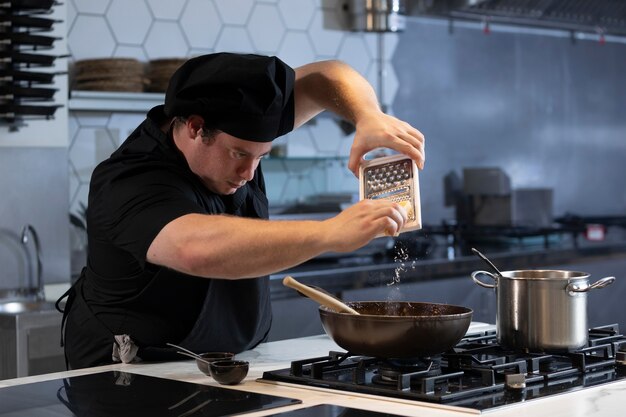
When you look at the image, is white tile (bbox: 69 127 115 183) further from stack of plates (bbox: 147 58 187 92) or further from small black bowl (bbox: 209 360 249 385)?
small black bowl (bbox: 209 360 249 385)

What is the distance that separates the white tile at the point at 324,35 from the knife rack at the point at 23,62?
1611mm

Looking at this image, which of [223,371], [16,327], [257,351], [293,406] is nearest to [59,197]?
[16,327]

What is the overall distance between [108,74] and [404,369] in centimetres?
254

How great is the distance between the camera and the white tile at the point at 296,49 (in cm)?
496

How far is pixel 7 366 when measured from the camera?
3.52m

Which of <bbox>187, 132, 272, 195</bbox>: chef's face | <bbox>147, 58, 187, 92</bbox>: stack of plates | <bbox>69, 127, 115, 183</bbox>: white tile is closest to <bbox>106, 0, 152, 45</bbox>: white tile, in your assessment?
<bbox>147, 58, 187, 92</bbox>: stack of plates

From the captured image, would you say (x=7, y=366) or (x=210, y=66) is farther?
(x=7, y=366)

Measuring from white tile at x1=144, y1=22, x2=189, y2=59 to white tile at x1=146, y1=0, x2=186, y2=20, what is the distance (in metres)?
0.03

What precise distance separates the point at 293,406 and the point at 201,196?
2.24 ft

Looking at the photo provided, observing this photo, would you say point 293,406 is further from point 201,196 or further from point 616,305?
point 616,305

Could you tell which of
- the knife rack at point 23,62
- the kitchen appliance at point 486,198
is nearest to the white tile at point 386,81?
the kitchen appliance at point 486,198

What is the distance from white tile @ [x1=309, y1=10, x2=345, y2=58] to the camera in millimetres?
5086

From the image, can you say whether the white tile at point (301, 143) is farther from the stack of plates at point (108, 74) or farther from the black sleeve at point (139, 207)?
the black sleeve at point (139, 207)

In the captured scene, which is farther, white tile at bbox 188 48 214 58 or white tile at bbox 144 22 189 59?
white tile at bbox 188 48 214 58
